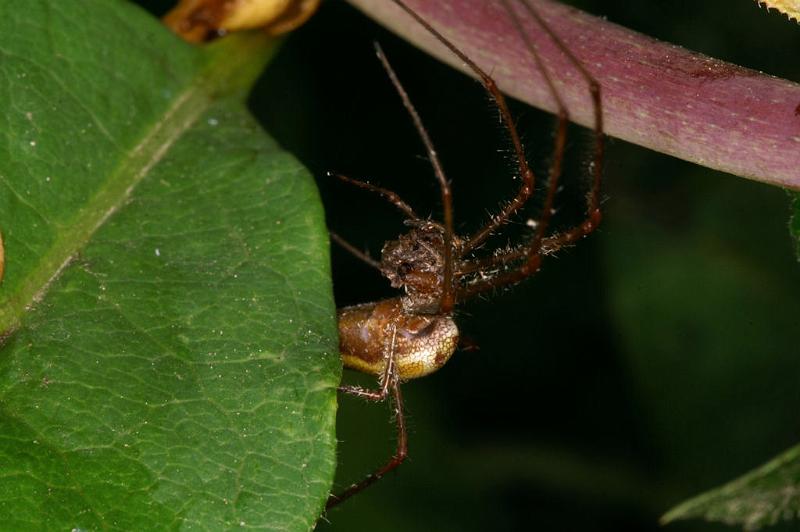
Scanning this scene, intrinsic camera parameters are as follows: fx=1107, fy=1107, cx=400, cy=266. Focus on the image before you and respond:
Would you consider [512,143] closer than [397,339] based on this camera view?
Yes

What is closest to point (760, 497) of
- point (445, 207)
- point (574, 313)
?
point (445, 207)

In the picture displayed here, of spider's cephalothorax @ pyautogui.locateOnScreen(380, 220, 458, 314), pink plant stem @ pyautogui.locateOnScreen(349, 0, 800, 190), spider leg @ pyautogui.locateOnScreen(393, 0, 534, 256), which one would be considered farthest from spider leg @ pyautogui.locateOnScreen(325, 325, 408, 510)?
pink plant stem @ pyautogui.locateOnScreen(349, 0, 800, 190)

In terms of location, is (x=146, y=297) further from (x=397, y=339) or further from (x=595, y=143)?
(x=595, y=143)

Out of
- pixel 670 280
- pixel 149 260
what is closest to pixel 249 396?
pixel 149 260

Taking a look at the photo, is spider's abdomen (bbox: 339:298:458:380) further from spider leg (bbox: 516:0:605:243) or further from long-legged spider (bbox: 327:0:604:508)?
spider leg (bbox: 516:0:605:243)

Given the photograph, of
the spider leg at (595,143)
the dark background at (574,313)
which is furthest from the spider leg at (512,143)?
the dark background at (574,313)

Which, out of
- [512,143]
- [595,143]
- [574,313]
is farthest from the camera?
[574,313]

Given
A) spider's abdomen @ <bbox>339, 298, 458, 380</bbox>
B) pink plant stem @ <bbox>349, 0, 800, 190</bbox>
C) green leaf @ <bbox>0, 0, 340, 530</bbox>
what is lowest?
spider's abdomen @ <bbox>339, 298, 458, 380</bbox>
